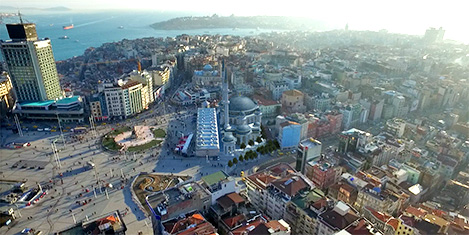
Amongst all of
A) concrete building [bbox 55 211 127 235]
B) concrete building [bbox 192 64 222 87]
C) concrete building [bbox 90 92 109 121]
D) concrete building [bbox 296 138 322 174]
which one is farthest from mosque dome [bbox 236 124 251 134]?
concrete building [bbox 192 64 222 87]

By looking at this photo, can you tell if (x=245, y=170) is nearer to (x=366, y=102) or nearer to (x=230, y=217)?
(x=230, y=217)

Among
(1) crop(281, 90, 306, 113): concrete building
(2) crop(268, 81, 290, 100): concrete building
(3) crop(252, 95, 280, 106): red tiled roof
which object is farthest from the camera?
(2) crop(268, 81, 290, 100): concrete building

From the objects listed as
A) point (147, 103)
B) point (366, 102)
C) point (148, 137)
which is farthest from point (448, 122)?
point (147, 103)

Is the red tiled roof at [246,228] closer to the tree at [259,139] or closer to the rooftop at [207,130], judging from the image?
the rooftop at [207,130]

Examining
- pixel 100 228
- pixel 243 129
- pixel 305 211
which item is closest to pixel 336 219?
pixel 305 211

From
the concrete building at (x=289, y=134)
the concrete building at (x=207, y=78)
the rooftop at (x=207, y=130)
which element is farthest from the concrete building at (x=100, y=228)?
the concrete building at (x=207, y=78)

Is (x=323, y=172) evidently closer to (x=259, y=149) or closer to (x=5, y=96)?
(x=259, y=149)

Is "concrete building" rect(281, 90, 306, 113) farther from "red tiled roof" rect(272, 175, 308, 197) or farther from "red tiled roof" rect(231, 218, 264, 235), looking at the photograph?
"red tiled roof" rect(231, 218, 264, 235)
